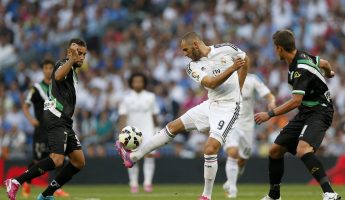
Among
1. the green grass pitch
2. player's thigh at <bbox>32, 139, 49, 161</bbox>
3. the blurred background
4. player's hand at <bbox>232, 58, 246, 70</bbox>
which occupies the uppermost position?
the blurred background

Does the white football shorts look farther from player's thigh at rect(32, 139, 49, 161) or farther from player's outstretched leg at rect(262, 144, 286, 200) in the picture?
player's thigh at rect(32, 139, 49, 161)

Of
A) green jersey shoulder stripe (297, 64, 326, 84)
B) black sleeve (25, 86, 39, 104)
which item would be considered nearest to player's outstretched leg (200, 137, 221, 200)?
green jersey shoulder stripe (297, 64, 326, 84)

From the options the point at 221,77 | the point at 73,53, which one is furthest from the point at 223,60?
the point at 73,53

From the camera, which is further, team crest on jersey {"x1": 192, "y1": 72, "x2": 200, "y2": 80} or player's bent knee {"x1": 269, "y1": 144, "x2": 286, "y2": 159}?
player's bent knee {"x1": 269, "y1": 144, "x2": 286, "y2": 159}

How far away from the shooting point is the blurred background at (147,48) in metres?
23.1

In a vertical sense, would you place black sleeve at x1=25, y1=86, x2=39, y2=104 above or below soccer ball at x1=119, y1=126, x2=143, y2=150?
above

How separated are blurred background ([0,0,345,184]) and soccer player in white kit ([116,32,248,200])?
28.4 feet

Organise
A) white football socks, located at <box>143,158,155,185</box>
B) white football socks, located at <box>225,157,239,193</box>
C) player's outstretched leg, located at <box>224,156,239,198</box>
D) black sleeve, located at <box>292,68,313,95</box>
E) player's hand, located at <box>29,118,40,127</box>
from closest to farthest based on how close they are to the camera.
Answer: black sleeve, located at <box>292,68,313,95</box>
player's outstretched leg, located at <box>224,156,239,198</box>
white football socks, located at <box>225,157,239,193</box>
player's hand, located at <box>29,118,40,127</box>
white football socks, located at <box>143,158,155,185</box>

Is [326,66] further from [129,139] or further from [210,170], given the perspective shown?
[129,139]

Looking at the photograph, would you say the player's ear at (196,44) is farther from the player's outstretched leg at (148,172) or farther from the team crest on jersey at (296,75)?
the player's outstretched leg at (148,172)

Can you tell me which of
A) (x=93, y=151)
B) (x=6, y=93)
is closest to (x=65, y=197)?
(x=93, y=151)

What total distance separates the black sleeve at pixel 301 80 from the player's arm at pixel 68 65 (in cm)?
324

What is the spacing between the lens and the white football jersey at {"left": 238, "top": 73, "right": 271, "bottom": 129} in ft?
56.6

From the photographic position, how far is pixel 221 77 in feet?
42.3
